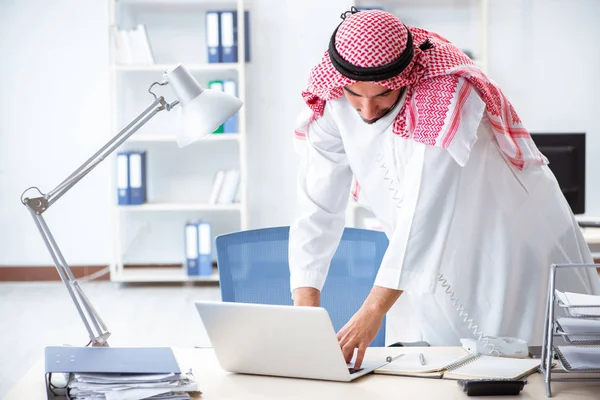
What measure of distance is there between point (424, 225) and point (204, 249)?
3.72 m

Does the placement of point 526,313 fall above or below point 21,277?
above

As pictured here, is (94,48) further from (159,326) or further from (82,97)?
(159,326)

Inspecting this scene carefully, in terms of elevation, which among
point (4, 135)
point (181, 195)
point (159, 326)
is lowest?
point (159, 326)

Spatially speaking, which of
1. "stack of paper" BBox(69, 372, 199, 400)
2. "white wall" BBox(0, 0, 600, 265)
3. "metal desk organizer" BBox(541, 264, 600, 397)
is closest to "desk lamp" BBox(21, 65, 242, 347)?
Result: "stack of paper" BBox(69, 372, 199, 400)

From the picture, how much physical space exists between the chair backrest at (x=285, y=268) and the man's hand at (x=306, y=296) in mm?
356

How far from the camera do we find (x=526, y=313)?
1.93 meters

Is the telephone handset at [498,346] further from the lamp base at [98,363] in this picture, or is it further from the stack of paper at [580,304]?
the lamp base at [98,363]

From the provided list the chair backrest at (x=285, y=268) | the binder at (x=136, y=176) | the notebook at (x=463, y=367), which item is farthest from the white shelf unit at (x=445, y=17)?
the notebook at (x=463, y=367)

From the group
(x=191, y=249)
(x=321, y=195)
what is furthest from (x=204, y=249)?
(x=321, y=195)

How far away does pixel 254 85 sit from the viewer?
551cm

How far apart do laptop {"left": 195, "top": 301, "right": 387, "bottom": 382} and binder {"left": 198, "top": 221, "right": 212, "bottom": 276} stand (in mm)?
3629

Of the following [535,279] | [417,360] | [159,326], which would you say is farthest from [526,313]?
[159,326]

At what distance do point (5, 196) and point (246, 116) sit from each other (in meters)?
1.73

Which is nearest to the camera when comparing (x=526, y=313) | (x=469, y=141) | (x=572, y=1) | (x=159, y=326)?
(x=469, y=141)
